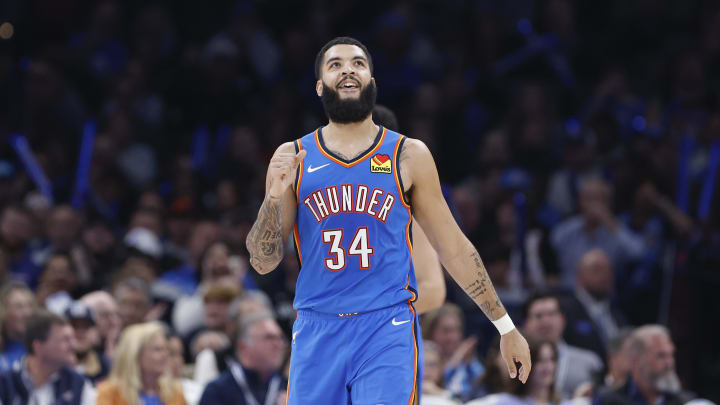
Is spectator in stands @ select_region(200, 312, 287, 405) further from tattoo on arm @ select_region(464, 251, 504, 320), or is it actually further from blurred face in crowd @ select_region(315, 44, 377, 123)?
blurred face in crowd @ select_region(315, 44, 377, 123)

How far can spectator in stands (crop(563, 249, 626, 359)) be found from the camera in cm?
916

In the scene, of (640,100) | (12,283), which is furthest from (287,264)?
(640,100)

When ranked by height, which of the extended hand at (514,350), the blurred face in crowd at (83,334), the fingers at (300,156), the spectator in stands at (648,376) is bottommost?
the spectator in stands at (648,376)

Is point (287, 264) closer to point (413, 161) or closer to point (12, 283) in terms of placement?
point (12, 283)

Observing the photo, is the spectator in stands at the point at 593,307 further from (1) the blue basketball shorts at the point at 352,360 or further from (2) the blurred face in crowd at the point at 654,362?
(1) the blue basketball shorts at the point at 352,360

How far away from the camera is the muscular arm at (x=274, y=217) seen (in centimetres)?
477

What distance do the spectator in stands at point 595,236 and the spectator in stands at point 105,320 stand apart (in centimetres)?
429

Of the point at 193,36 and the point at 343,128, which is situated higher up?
the point at 193,36

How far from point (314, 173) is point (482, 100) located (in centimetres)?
828

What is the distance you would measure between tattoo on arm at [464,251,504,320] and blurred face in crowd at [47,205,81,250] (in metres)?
6.48

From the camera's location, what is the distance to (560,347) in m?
8.62

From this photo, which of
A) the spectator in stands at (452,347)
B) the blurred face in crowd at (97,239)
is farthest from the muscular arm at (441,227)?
the blurred face in crowd at (97,239)

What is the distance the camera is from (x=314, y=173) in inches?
196

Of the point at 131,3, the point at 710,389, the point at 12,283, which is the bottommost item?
the point at 710,389
